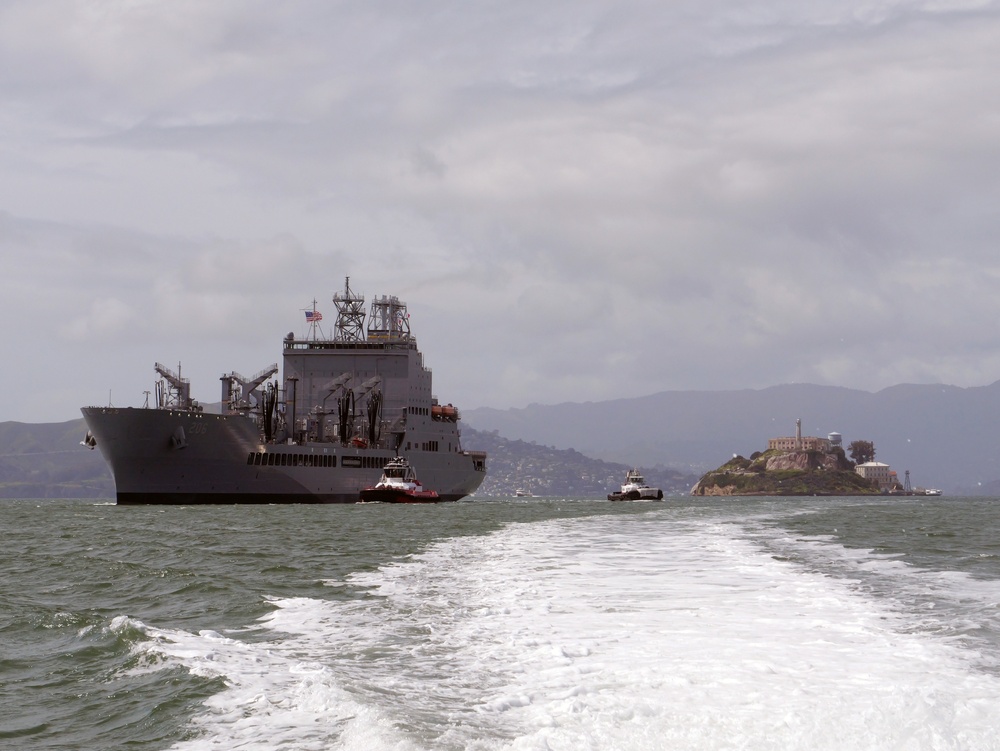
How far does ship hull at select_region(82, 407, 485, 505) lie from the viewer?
317 feet

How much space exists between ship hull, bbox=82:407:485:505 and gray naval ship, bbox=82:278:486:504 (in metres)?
0.10

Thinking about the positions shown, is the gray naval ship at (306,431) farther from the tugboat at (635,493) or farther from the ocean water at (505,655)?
the ocean water at (505,655)

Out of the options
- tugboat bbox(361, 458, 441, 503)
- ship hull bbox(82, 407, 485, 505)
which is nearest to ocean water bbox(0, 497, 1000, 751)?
ship hull bbox(82, 407, 485, 505)

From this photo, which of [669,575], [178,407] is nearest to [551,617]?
[669,575]

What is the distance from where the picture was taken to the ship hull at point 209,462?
96.7 m

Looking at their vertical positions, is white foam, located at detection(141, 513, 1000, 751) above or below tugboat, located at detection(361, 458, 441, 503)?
above

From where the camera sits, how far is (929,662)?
46.1ft

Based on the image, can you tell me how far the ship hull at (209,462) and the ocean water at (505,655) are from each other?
67.9 m

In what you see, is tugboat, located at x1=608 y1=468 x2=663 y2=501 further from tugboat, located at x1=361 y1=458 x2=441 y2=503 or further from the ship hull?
the ship hull

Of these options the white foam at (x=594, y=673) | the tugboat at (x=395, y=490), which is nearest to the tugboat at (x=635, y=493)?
the tugboat at (x=395, y=490)

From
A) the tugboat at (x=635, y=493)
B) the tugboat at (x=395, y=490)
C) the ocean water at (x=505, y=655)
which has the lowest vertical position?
the tugboat at (x=635, y=493)

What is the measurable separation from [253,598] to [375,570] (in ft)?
23.2

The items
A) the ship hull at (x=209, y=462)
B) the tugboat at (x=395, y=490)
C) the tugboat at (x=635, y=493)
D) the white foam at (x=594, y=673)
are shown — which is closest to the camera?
the white foam at (x=594, y=673)

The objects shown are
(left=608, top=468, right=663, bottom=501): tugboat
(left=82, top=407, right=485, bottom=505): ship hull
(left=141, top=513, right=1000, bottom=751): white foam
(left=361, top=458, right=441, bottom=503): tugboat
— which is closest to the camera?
(left=141, top=513, right=1000, bottom=751): white foam
